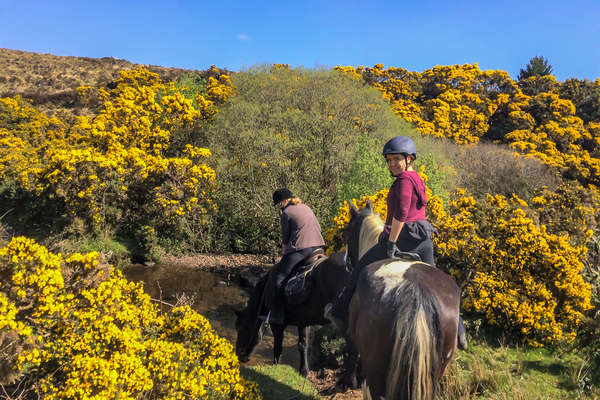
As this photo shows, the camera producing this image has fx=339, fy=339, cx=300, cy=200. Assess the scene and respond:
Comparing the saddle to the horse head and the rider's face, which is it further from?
the rider's face

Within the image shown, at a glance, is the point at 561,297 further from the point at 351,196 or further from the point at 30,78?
the point at 30,78

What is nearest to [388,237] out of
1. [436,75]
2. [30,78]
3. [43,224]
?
[43,224]

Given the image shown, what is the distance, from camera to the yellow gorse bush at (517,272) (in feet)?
21.8

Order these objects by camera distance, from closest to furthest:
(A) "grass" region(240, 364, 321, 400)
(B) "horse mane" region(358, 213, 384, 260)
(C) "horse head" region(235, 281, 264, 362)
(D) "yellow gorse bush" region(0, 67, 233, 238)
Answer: (B) "horse mane" region(358, 213, 384, 260) → (A) "grass" region(240, 364, 321, 400) → (C) "horse head" region(235, 281, 264, 362) → (D) "yellow gorse bush" region(0, 67, 233, 238)

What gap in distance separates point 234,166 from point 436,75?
31.7 m

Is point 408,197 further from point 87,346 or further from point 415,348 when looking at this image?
point 87,346

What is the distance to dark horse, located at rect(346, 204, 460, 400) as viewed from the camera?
2980 millimetres

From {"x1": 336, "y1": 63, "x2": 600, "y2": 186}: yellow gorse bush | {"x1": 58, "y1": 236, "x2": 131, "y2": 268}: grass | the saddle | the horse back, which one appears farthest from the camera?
{"x1": 336, "y1": 63, "x2": 600, "y2": 186}: yellow gorse bush

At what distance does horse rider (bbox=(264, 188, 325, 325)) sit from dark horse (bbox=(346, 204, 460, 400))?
100 inches

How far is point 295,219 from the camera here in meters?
6.08

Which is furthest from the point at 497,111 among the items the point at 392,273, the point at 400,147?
the point at 392,273

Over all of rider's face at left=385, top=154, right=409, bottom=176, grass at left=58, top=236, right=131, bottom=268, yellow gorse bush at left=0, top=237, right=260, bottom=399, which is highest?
rider's face at left=385, top=154, right=409, bottom=176

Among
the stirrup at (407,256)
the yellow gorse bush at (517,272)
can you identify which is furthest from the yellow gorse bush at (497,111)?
the stirrup at (407,256)

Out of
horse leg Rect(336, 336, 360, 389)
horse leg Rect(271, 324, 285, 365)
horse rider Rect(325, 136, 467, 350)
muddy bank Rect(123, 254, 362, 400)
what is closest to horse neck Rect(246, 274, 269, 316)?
horse leg Rect(271, 324, 285, 365)
